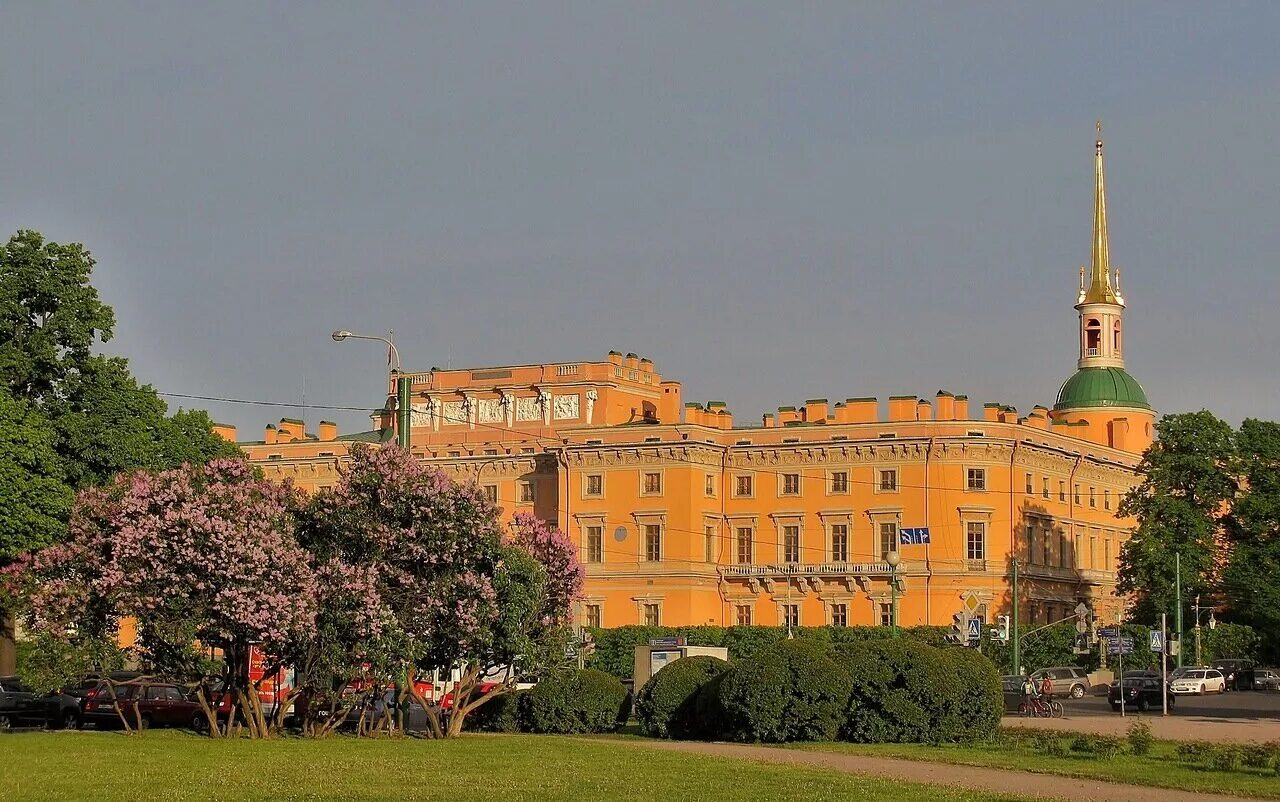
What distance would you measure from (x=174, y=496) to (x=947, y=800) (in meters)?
22.5

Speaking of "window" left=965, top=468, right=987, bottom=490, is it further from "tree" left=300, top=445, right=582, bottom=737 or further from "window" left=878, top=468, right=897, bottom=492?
"tree" left=300, top=445, right=582, bottom=737

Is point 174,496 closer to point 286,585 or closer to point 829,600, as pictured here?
point 286,585

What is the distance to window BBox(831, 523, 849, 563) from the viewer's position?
4380 inches

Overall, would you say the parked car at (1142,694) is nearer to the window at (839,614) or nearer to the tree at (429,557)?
the tree at (429,557)

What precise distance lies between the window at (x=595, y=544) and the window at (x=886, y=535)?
49.5 feet

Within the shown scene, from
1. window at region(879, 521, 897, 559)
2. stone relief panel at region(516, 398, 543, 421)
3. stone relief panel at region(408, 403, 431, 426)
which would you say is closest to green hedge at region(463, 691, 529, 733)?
window at region(879, 521, 897, 559)

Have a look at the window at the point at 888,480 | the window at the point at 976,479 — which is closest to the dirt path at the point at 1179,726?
the window at the point at 976,479

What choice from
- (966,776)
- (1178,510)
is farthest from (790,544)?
(966,776)

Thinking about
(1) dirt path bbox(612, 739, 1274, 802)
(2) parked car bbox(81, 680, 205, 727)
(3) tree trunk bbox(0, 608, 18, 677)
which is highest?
(3) tree trunk bbox(0, 608, 18, 677)

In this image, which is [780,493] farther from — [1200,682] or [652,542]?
[1200,682]

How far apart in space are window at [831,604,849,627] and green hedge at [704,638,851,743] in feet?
213

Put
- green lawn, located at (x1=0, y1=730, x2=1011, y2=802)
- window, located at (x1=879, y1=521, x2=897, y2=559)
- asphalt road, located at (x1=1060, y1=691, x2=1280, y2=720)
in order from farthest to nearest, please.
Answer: window, located at (x1=879, y1=521, x2=897, y2=559) < asphalt road, located at (x1=1060, y1=691, x2=1280, y2=720) < green lawn, located at (x1=0, y1=730, x2=1011, y2=802)

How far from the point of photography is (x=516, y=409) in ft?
389

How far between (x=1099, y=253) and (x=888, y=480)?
31.9 metres
